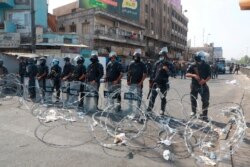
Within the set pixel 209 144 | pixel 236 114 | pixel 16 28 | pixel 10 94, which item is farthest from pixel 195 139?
pixel 16 28

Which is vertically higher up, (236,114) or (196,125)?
(236,114)

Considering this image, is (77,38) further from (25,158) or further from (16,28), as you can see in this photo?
(25,158)

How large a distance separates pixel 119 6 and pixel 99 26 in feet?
23.2

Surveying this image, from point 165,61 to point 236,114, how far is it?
3.24m

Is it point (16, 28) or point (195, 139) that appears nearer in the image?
point (195, 139)

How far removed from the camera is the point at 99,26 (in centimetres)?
3950

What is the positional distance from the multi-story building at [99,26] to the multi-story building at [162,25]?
886 centimetres

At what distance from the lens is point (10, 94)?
47.6 feet

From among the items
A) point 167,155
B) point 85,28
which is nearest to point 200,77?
point 167,155

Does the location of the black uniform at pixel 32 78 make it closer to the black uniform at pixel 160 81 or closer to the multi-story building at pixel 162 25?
the black uniform at pixel 160 81

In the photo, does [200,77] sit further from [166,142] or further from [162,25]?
[162,25]

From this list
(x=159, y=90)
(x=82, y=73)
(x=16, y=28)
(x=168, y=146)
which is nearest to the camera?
(x=168, y=146)

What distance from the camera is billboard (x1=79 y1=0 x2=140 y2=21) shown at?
38.8 meters

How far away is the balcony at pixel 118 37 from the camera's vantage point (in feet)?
126
